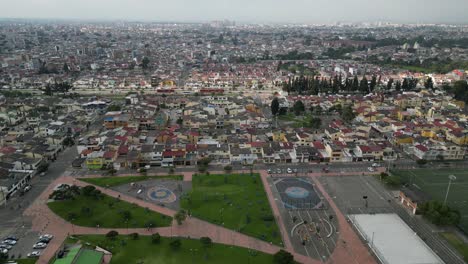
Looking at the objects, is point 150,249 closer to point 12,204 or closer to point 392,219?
point 12,204

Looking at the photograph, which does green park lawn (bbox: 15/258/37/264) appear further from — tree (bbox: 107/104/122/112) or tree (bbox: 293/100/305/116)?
tree (bbox: 293/100/305/116)

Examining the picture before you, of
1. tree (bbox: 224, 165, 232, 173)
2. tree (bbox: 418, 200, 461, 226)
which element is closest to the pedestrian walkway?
tree (bbox: 224, 165, 232, 173)

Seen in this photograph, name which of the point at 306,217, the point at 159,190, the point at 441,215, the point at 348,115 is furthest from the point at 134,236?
the point at 348,115

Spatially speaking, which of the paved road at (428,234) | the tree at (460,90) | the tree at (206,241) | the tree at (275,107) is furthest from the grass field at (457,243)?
the tree at (460,90)

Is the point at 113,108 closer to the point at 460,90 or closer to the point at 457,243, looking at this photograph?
the point at 457,243

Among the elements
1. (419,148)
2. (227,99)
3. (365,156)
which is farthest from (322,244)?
(227,99)

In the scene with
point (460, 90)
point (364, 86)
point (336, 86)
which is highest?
point (460, 90)

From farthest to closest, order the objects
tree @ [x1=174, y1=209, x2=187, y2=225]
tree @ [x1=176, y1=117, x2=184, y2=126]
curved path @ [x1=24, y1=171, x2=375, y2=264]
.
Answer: tree @ [x1=176, y1=117, x2=184, y2=126] < tree @ [x1=174, y1=209, x2=187, y2=225] < curved path @ [x1=24, y1=171, x2=375, y2=264]
